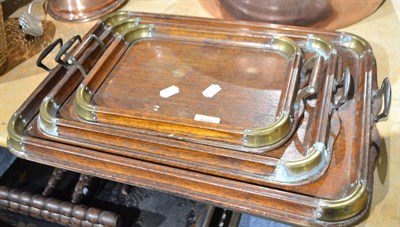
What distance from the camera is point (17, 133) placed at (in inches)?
28.5

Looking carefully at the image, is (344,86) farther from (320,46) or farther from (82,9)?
(82,9)

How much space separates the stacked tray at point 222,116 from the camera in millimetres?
614

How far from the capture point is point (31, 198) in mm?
862

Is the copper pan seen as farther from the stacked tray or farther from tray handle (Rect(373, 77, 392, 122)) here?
tray handle (Rect(373, 77, 392, 122))

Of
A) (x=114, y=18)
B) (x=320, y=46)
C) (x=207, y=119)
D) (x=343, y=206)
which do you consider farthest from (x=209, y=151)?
(x=114, y=18)

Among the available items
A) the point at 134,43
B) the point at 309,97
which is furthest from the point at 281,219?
the point at 134,43

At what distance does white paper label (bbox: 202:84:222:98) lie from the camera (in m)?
0.75

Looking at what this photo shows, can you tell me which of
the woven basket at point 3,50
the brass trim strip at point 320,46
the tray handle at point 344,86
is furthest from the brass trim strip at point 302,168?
the woven basket at point 3,50

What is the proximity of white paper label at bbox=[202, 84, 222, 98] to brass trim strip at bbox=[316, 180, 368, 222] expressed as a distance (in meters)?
0.27

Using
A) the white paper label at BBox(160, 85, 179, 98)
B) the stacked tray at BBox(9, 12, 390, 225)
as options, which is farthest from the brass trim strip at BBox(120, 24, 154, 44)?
the white paper label at BBox(160, 85, 179, 98)

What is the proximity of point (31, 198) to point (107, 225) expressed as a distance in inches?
7.1

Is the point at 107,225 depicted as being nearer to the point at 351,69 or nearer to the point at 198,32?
the point at 198,32

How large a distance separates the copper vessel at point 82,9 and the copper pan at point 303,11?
30 centimetres

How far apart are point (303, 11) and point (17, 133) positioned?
596 millimetres
